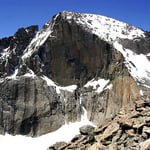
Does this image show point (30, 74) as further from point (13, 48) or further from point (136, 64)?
point (136, 64)

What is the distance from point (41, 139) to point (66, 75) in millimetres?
22314

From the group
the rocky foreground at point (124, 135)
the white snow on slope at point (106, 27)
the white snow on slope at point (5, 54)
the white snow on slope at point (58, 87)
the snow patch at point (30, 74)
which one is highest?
the white snow on slope at point (106, 27)

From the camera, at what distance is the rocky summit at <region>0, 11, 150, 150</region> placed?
90.5 m

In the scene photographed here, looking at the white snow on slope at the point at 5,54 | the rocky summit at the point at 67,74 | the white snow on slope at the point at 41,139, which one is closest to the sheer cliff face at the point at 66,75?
the rocky summit at the point at 67,74

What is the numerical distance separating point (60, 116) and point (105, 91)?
1401cm

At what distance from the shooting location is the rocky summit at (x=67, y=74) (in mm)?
90500

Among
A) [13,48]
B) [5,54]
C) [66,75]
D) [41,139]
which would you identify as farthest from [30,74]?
[41,139]

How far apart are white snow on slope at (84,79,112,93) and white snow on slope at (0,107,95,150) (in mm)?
8627

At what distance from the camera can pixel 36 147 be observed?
3238 inches

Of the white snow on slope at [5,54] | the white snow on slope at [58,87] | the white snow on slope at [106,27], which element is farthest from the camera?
the white snow on slope at [5,54]

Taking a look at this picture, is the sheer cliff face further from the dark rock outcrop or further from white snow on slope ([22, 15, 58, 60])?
the dark rock outcrop

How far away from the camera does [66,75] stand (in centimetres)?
10069

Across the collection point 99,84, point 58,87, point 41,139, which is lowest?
point 41,139

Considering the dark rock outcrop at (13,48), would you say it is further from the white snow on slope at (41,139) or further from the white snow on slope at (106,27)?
the white snow on slope at (41,139)
